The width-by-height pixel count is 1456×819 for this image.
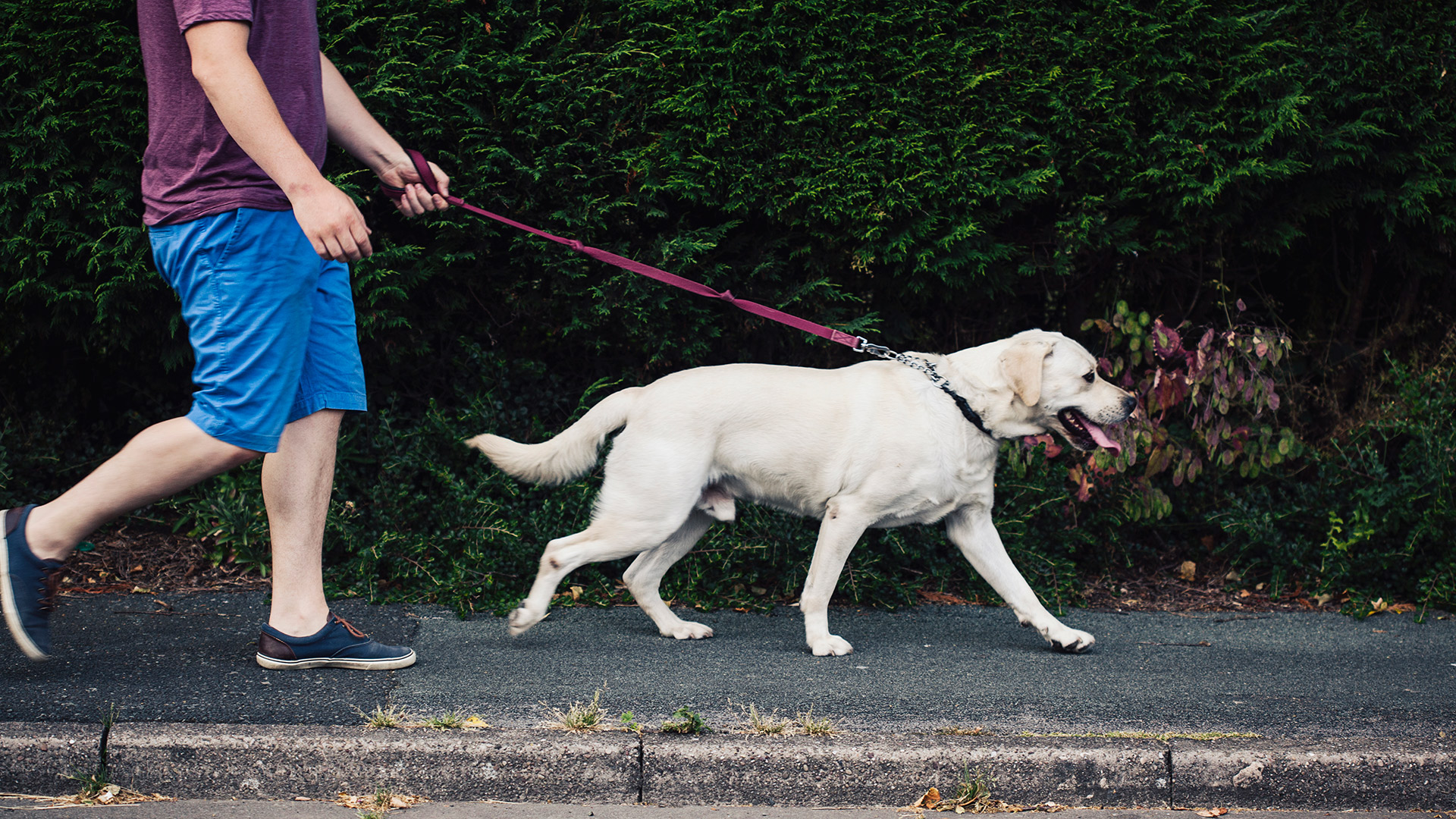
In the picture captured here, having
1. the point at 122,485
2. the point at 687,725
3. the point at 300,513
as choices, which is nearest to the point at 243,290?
the point at 122,485

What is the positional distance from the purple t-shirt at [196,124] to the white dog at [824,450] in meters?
1.22

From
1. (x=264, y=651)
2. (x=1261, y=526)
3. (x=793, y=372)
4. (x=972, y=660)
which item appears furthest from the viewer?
(x=1261, y=526)

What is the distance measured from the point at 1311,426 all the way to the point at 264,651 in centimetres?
491

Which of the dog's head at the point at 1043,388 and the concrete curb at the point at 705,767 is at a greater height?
the dog's head at the point at 1043,388

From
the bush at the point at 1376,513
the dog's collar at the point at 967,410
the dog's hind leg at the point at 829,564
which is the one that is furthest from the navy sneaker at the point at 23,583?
the bush at the point at 1376,513

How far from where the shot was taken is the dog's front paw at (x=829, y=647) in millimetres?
3656

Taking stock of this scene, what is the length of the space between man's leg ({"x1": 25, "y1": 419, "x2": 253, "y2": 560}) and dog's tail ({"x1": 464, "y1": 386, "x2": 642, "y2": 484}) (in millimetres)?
1066

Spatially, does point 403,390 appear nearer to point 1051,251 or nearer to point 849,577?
point 849,577

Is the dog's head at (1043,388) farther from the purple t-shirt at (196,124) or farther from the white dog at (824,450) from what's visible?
the purple t-shirt at (196,124)

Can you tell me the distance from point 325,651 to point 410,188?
57.3 inches

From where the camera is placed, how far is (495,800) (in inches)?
103

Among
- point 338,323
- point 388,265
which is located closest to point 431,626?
point 338,323

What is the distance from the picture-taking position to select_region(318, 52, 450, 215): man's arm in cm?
341

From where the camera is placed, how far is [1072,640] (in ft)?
12.2
